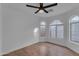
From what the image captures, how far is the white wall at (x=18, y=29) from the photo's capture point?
2098 mm

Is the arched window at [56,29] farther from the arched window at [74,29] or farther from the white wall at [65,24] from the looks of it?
the arched window at [74,29]

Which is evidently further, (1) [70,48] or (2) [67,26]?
(1) [70,48]

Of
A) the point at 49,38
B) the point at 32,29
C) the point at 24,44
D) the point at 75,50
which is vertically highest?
the point at 32,29

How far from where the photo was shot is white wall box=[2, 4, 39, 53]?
2.10 metres

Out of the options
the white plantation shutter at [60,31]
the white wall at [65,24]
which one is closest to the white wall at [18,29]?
the white wall at [65,24]

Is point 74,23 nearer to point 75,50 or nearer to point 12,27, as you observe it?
point 75,50

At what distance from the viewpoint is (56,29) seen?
2.05m

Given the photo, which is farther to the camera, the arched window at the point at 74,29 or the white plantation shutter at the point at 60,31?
the white plantation shutter at the point at 60,31

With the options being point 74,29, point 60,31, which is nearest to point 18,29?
point 60,31

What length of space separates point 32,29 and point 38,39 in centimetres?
29

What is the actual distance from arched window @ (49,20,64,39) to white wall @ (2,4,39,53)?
391 millimetres

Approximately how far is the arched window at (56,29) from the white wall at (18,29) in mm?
391

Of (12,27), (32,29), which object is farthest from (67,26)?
(12,27)

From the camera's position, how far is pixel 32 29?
214 centimetres
